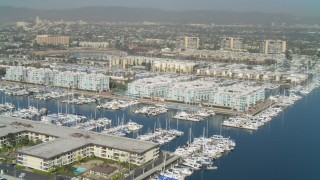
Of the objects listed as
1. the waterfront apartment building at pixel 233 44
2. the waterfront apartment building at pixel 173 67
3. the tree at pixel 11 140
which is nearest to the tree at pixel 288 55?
the waterfront apartment building at pixel 233 44

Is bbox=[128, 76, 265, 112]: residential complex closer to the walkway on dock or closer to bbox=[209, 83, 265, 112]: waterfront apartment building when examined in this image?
bbox=[209, 83, 265, 112]: waterfront apartment building

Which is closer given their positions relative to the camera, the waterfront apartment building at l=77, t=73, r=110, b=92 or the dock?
the dock

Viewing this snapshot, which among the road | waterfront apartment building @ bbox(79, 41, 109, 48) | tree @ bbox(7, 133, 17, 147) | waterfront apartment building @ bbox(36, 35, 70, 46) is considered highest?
waterfront apartment building @ bbox(36, 35, 70, 46)

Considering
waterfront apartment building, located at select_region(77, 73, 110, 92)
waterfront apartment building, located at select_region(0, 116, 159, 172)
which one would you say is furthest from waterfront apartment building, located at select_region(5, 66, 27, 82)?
waterfront apartment building, located at select_region(0, 116, 159, 172)

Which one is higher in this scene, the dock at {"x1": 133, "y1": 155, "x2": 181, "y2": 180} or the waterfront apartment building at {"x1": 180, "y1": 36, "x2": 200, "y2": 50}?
the waterfront apartment building at {"x1": 180, "y1": 36, "x2": 200, "y2": 50}

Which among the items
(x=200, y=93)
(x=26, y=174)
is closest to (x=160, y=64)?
(x=200, y=93)

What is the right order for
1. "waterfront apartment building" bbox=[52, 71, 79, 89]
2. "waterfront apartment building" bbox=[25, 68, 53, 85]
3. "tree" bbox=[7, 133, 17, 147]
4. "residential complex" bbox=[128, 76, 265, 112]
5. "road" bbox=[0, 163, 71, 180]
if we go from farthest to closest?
1. "waterfront apartment building" bbox=[25, 68, 53, 85]
2. "waterfront apartment building" bbox=[52, 71, 79, 89]
3. "residential complex" bbox=[128, 76, 265, 112]
4. "tree" bbox=[7, 133, 17, 147]
5. "road" bbox=[0, 163, 71, 180]

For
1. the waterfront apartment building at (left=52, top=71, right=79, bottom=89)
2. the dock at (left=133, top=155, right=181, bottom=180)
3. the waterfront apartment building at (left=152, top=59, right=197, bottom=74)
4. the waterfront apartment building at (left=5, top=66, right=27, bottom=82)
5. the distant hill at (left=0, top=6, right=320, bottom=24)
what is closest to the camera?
the dock at (left=133, top=155, right=181, bottom=180)

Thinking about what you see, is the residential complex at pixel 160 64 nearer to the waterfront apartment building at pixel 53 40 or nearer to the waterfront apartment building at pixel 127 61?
the waterfront apartment building at pixel 127 61
